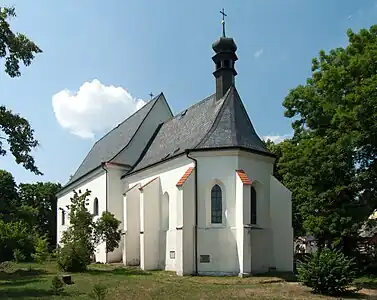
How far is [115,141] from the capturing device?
127 ft

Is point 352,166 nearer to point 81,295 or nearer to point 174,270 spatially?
point 174,270

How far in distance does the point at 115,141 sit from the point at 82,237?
14.9 metres

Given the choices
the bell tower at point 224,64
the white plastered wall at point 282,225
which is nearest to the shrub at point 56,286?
the white plastered wall at point 282,225

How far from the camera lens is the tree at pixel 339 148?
800 inches


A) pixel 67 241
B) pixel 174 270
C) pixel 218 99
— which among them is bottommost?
pixel 174 270

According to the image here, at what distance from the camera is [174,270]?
24938 millimetres

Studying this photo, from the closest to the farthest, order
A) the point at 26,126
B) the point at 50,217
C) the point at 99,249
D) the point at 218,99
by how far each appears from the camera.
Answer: the point at 26,126
the point at 218,99
the point at 99,249
the point at 50,217

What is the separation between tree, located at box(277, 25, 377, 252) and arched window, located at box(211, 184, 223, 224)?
169 inches

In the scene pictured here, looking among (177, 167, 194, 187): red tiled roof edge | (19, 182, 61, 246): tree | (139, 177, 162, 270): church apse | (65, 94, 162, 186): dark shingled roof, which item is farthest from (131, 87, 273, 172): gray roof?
(19, 182, 61, 246): tree

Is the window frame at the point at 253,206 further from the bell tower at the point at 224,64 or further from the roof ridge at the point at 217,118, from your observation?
the bell tower at the point at 224,64

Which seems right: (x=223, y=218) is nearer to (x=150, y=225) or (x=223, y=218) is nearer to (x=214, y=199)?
(x=214, y=199)

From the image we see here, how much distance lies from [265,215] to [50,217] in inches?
1700

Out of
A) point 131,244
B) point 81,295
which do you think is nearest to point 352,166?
point 81,295

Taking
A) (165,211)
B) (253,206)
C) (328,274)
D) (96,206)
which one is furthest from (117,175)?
(328,274)
